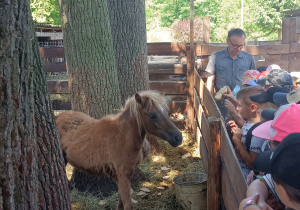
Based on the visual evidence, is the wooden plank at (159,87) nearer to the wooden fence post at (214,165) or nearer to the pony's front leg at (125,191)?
the pony's front leg at (125,191)

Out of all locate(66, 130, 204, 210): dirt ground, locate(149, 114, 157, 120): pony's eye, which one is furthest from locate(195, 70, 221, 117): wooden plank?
locate(66, 130, 204, 210): dirt ground

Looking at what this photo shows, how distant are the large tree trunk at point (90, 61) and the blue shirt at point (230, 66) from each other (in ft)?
6.98

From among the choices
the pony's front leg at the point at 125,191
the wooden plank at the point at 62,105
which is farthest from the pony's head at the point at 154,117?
the wooden plank at the point at 62,105

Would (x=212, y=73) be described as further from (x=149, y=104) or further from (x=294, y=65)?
(x=294, y=65)

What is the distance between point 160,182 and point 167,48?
3759mm

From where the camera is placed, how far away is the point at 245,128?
331 centimetres

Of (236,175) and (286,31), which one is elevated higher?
(286,31)

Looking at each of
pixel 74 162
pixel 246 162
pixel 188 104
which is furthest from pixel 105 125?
pixel 188 104

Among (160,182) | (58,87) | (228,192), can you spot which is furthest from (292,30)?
(228,192)

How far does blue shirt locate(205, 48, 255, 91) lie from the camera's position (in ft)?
19.0

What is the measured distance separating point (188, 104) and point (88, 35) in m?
3.95

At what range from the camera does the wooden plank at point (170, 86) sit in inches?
312

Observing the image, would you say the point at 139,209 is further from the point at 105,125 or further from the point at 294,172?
the point at 294,172

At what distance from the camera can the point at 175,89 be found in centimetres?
798
